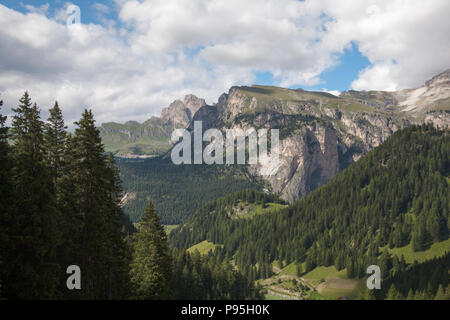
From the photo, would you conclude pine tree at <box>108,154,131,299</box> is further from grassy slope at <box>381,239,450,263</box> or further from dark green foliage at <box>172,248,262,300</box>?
grassy slope at <box>381,239,450,263</box>

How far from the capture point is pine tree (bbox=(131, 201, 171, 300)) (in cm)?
4944

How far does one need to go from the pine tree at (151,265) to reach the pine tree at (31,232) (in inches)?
680

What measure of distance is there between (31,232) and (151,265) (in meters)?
21.8

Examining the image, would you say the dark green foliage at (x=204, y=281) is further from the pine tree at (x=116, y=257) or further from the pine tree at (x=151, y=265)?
the pine tree at (x=116, y=257)

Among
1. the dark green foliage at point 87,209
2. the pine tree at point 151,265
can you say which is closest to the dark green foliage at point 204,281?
the pine tree at point 151,265

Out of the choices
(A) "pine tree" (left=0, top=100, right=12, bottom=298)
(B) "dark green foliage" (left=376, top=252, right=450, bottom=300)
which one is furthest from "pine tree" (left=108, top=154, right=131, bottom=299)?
(B) "dark green foliage" (left=376, top=252, right=450, bottom=300)

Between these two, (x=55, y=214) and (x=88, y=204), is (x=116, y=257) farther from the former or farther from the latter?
(x=55, y=214)

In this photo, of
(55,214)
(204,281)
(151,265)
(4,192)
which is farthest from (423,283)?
(4,192)

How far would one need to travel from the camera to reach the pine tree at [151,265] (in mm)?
49438

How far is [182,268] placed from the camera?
337 feet

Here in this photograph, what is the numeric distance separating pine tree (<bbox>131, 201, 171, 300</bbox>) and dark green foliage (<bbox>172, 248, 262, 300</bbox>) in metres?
37.4

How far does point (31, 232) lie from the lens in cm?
3195
